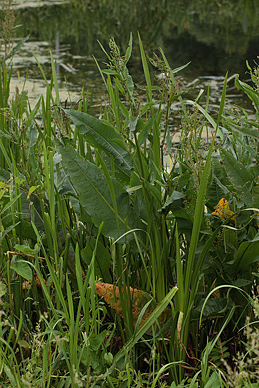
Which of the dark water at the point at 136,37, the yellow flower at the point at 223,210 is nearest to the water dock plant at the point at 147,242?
the yellow flower at the point at 223,210

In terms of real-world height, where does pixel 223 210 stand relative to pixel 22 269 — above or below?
above

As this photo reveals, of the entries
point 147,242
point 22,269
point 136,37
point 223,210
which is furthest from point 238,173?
point 136,37

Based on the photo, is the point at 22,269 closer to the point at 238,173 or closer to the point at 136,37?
the point at 238,173

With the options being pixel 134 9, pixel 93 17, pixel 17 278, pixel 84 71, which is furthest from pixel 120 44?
pixel 17 278

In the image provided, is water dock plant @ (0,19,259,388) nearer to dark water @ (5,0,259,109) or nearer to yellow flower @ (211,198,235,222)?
yellow flower @ (211,198,235,222)

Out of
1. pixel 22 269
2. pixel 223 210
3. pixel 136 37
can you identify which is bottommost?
pixel 22 269

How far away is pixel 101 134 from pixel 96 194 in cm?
13

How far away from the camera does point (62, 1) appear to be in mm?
8766

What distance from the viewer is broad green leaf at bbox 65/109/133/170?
0.99m

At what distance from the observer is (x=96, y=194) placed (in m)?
1.04

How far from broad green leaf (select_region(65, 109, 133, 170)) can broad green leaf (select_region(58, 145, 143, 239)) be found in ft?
0.17

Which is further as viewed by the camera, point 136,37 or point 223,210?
point 136,37

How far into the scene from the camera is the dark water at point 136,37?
412cm

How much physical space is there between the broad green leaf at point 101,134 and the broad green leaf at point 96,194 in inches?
2.0
